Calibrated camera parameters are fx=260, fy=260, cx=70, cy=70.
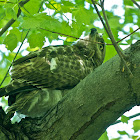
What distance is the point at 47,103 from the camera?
3.37 meters

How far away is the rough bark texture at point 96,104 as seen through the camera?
7.09 ft

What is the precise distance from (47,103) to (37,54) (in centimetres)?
74

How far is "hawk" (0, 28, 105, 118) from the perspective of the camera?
3184 mm

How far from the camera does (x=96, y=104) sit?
7.46 ft

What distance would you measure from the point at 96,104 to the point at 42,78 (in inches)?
49.4

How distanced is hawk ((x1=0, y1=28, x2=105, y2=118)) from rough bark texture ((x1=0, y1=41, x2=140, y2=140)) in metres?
0.65

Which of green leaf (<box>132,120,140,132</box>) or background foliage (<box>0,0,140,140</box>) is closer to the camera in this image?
background foliage (<box>0,0,140,140</box>)

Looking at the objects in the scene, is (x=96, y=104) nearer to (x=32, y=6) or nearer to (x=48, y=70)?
(x=48, y=70)

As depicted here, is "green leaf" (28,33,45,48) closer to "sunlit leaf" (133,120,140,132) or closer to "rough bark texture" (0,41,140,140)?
"rough bark texture" (0,41,140,140)

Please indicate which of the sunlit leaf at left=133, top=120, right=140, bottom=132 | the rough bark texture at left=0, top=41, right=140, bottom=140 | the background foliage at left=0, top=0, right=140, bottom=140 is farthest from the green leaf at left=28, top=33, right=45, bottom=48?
the sunlit leaf at left=133, top=120, right=140, bottom=132

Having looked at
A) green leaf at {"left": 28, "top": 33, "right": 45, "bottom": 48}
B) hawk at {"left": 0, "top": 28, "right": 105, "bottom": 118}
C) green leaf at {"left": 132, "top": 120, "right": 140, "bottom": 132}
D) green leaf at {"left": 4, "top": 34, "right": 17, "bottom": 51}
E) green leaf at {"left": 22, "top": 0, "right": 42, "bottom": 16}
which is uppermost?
green leaf at {"left": 22, "top": 0, "right": 42, "bottom": 16}

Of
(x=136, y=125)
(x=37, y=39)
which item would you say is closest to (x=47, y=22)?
(x=37, y=39)

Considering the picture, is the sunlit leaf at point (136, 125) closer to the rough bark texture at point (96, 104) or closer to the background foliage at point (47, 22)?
the background foliage at point (47, 22)

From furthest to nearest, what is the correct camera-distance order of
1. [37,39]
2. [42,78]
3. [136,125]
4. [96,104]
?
[136,125], [42,78], [37,39], [96,104]
